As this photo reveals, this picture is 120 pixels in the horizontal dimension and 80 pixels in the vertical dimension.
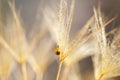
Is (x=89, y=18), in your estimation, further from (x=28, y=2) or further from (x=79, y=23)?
(x=28, y=2)

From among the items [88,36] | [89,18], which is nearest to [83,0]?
[89,18]

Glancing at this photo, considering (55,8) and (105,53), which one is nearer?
(105,53)

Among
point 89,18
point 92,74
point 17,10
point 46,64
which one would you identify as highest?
point 17,10

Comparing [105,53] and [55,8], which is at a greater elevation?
[55,8]

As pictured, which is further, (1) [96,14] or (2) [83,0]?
(2) [83,0]

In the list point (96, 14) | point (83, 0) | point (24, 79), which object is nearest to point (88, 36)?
point (96, 14)

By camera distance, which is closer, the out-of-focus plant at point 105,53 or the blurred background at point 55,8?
the out-of-focus plant at point 105,53

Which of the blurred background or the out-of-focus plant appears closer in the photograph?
the out-of-focus plant

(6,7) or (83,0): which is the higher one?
(6,7)

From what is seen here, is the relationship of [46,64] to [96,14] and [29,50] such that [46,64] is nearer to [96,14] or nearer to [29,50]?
[29,50]
